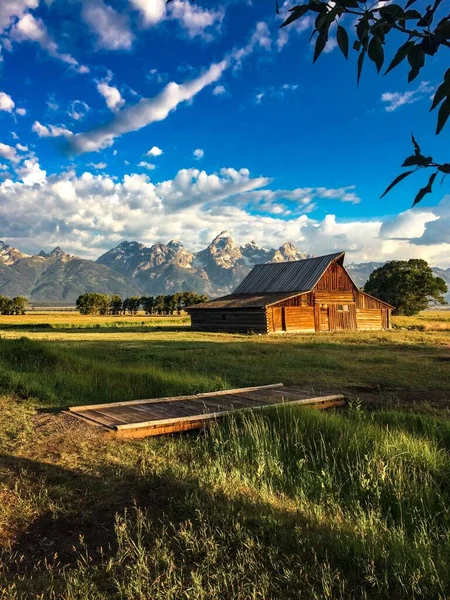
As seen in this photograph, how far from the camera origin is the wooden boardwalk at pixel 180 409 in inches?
304

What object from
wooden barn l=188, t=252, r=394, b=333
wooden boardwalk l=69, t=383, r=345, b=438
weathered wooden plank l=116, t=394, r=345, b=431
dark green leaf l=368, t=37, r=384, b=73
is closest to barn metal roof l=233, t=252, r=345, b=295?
wooden barn l=188, t=252, r=394, b=333

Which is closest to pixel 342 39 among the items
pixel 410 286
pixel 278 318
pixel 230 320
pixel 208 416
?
pixel 208 416

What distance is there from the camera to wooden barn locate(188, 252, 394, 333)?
40406 millimetres

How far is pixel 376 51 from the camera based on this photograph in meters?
1.67

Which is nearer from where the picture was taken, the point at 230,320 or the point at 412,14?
the point at 412,14

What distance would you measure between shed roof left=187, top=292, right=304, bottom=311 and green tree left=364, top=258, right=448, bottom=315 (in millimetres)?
32204

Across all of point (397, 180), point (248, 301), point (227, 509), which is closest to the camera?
point (397, 180)

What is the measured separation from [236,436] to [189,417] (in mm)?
1190

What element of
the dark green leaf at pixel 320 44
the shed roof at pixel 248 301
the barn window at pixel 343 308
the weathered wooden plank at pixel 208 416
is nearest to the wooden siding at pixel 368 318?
the barn window at pixel 343 308

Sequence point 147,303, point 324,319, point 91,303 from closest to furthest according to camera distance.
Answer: point 324,319 < point 91,303 < point 147,303

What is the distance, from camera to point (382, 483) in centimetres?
558

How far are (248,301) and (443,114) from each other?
135ft

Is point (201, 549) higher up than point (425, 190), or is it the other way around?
point (425, 190)

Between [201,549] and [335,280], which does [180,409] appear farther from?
[335,280]
